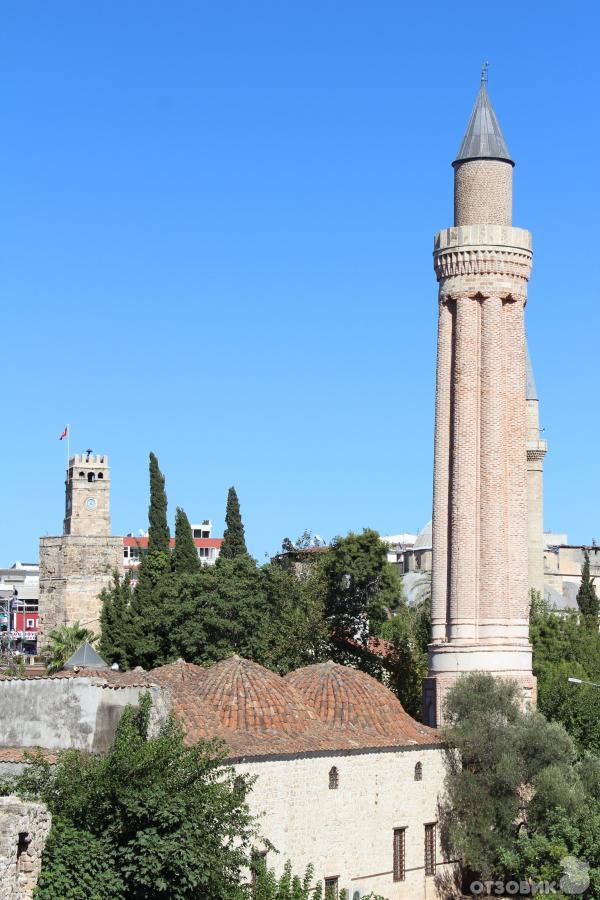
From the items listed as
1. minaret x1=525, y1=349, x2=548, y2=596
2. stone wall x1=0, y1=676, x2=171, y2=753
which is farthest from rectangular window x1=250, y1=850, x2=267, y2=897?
minaret x1=525, y1=349, x2=548, y2=596

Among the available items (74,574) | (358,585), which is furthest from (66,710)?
(74,574)

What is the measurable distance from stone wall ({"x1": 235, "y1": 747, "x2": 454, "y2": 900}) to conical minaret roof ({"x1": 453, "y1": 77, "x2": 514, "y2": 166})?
47.7ft

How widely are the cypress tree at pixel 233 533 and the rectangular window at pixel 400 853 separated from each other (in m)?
34.7

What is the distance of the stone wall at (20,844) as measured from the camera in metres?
20.0

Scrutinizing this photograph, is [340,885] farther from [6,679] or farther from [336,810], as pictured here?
[6,679]

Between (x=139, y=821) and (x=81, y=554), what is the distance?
221 ft

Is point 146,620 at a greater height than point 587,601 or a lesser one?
lesser

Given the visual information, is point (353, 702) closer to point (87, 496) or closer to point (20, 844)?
point (20, 844)

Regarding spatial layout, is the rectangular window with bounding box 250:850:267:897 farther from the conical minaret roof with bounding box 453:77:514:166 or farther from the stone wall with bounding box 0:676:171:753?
the conical minaret roof with bounding box 453:77:514:166

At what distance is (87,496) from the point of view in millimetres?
92250

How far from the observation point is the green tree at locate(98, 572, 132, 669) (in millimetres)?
57531

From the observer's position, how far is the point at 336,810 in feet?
99.4

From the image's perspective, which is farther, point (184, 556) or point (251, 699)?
point (184, 556)

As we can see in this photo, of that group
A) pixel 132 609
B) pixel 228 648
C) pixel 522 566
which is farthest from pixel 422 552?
pixel 522 566
